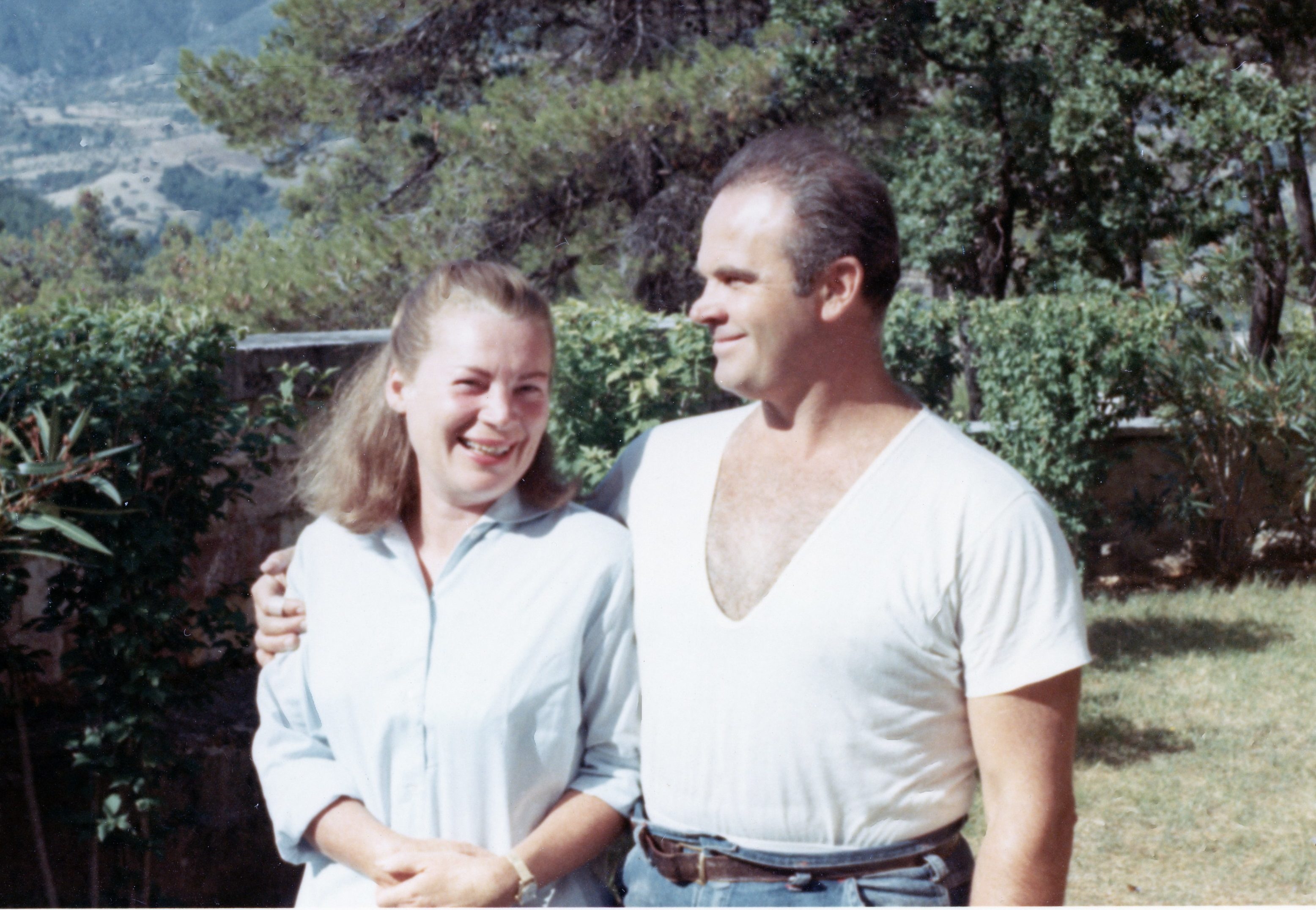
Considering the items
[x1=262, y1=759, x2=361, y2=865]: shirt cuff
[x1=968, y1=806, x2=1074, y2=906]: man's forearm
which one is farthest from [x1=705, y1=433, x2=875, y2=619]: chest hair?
[x1=262, y1=759, x2=361, y2=865]: shirt cuff

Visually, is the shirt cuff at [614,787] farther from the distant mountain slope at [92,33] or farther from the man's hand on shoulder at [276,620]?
the distant mountain slope at [92,33]

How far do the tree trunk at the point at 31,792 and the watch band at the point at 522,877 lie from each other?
7.12ft

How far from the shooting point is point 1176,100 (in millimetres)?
9773

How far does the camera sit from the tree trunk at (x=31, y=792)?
3.45 m

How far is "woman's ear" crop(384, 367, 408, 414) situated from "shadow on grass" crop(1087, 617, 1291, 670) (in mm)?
5496

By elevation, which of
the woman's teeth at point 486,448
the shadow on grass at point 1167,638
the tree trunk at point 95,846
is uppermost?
the woman's teeth at point 486,448

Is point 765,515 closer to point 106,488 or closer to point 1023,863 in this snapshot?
point 1023,863

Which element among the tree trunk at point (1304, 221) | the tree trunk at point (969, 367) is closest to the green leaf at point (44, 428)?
the tree trunk at point (969, 367)

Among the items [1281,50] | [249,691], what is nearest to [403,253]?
[249,691]

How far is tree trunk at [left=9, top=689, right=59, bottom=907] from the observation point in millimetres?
3449

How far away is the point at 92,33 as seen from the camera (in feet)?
9.22

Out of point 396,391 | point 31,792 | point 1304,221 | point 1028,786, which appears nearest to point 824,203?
point 396,391

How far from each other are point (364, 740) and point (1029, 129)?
909 cm

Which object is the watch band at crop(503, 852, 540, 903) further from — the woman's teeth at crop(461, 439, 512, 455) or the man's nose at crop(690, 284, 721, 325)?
the man's nose at crop(690, 284, 721, 325)
